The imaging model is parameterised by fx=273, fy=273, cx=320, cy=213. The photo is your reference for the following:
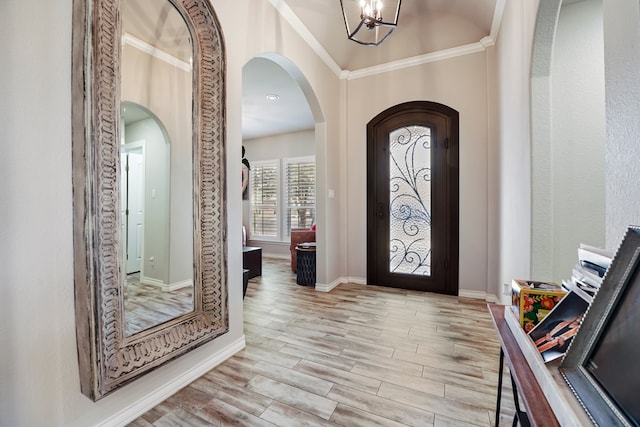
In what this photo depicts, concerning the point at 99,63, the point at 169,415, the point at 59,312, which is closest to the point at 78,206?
the point at 59,312

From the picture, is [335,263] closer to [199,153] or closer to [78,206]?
[199,153]

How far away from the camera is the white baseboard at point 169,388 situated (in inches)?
53.2

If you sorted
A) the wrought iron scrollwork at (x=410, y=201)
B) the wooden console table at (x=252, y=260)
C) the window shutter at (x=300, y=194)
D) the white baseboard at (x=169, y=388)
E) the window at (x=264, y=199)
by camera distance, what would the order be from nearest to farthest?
the white baseboard at (x=169, y=388) → the wrought iron scrollwork at (x=410, y=201) → the wooden console table at (x=252, y=260) → the window shutter at (x=300, y=194) → the window at (x=264, y=199)

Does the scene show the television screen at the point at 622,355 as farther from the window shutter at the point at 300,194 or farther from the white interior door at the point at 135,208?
the window shutter at the point at 300,194

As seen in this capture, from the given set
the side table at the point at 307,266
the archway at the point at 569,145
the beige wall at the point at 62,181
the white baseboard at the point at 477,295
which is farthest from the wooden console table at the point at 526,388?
the side table at the point at 307,266

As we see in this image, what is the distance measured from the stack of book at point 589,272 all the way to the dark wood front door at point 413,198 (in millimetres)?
2538

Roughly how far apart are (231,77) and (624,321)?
7.37 feet

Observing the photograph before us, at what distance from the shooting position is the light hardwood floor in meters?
1.42

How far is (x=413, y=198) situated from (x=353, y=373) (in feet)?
7.67

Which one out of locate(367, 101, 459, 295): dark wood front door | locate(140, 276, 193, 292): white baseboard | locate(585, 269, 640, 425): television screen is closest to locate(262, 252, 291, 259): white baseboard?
locate(367, 101, 459, 295): dark wood front door

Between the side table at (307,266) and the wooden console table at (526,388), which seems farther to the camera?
the side table at (307,266)

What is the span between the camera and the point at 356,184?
380 centimetres

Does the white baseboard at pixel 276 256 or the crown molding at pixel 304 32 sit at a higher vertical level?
the crown molding at pixel 304 32

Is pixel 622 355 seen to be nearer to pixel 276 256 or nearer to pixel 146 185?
pixel 146 185
